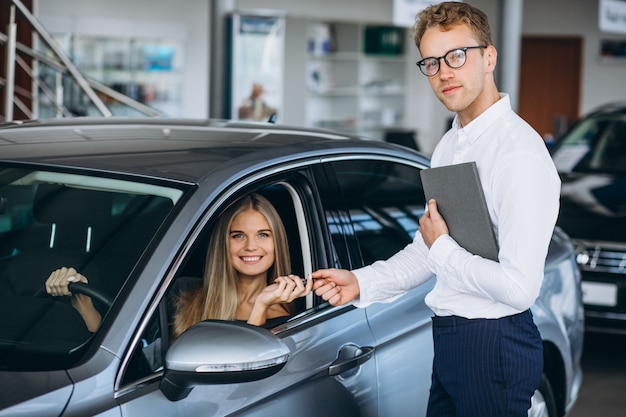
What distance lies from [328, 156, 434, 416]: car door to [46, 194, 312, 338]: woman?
1.11ft

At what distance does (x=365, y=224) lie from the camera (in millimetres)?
3182

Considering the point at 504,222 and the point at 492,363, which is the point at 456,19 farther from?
the point at 492,363

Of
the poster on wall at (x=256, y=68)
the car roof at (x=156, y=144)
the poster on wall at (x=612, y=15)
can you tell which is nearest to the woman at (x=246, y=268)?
the car roof at (x=156, y=144)

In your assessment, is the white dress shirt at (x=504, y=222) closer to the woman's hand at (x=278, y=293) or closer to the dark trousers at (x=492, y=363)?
the dark trousers at (x=492, y=363)

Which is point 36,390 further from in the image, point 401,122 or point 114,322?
point 401,122

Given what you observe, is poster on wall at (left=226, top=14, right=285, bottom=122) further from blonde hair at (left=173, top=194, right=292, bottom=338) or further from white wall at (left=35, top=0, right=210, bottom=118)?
blonde hair at (left=173, top=194, right=292, bottom=338)

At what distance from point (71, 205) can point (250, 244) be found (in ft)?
1.65

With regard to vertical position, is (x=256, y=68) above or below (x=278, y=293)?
above

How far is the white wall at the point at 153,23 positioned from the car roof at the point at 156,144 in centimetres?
773

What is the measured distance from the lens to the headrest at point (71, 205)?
97.9 inches

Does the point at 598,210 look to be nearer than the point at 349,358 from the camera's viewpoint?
No

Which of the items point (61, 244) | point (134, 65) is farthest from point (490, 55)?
point (134, 65)

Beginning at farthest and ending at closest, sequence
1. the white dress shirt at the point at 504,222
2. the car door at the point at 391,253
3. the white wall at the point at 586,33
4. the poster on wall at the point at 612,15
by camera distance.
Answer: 1. the white wall at the point at 586,33
2. the poster on wall at the point at 612,15
3. the car door at the point at 391,253
4. the white dress shirt at the point at 504,222

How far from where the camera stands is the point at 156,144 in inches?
105
